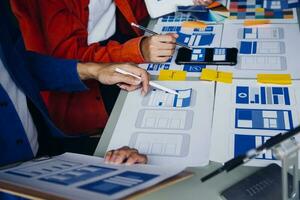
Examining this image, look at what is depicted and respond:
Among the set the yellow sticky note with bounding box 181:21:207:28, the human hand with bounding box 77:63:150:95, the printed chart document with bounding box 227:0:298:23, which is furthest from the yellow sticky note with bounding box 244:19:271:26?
the human hand with bounding box 77:63:150:95

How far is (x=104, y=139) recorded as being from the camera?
101 centimetres

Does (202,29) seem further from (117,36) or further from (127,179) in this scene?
(127,179)

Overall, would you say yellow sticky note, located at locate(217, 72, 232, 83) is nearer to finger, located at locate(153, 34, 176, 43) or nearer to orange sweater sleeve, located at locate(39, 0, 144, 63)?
finger, located at locate(153, 34, 176, 43)

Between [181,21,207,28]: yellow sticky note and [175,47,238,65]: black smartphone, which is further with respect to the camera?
[181,21,207,28]: yellow sticky note

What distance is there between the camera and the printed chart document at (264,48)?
120 centimetres

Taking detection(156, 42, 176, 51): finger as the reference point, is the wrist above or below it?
below

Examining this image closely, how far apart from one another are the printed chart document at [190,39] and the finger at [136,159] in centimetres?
41

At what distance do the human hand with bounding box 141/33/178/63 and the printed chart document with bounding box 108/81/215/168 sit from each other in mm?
128

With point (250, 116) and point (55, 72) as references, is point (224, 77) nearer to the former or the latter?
point (250, 116)

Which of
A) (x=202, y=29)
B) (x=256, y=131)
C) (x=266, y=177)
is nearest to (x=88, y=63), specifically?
(x=202, y=29)

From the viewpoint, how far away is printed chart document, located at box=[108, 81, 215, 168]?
92 cm

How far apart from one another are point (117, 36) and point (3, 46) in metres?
0.65

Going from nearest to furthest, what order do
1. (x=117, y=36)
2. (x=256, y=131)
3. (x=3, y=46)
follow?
(x=256, y=131) → (x=3, y=46) → (x=117, y=36)

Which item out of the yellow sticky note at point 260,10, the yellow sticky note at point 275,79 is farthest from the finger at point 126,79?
the yellow sticky note at point 260,10
